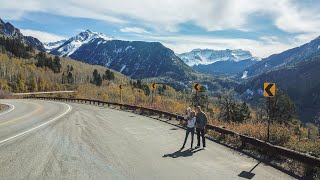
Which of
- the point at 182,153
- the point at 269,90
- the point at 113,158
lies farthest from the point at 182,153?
the point at 269,90

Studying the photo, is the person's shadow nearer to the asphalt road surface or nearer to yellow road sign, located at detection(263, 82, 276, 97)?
the asphalt road surface

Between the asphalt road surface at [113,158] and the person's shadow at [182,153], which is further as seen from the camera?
the person's shadow at [182,153]

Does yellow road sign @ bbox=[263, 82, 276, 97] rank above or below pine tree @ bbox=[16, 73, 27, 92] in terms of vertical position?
above

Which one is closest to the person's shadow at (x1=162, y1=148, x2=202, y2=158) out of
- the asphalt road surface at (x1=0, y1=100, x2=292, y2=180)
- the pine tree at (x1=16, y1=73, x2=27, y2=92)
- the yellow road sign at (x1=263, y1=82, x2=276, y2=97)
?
the asphalt road surface at (x1=0, y1=100, x2=292, y2=180)

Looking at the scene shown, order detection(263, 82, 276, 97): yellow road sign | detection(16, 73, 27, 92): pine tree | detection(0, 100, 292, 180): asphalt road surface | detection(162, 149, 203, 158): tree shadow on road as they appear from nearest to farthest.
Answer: detection(0, 100, 292, 180): asphalt road surface → detection(162, 149, 203, 158): tree shadow on road → detection(263, 82, 276, 97): yellow road sign → detection(16, 73, 27, 92): pine tree

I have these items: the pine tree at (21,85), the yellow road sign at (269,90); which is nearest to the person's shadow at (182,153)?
the yellow road sign at (269,90)

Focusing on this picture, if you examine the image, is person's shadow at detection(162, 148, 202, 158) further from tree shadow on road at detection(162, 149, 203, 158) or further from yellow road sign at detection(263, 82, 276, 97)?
yellow road sign at detection(263, 82, 276, 97)

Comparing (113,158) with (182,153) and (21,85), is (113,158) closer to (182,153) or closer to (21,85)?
(182,153)

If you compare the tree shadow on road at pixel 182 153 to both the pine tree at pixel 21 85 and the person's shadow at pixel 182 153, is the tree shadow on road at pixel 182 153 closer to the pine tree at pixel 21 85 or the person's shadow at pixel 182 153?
the person's shadow at pixel 182 153

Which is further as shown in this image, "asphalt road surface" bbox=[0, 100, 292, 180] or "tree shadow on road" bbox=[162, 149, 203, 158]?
"tree shadow on road" bbox=[162, 149, 203, 158]

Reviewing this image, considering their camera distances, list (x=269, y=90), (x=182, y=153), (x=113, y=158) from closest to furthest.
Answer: (x=113, y=158), (x=182, y=153), (x=269, y=90)

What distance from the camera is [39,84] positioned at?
178m

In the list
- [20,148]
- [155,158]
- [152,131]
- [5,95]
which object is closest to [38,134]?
[20,148]

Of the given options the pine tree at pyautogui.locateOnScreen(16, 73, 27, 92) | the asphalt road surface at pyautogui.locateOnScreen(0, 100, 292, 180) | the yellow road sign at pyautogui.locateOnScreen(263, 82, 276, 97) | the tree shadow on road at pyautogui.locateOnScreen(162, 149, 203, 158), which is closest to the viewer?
the asphalt road surface at pyautogui.locateOnScreen(0, 100, 292, 180)
